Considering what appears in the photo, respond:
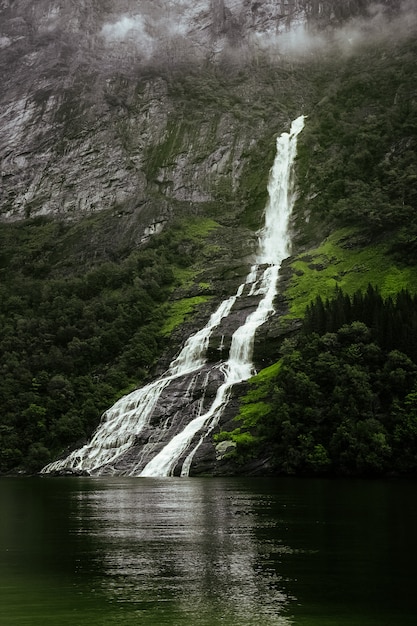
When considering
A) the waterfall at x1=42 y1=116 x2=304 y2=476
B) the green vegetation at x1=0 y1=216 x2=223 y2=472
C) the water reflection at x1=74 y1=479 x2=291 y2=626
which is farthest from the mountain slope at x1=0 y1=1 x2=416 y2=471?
the water reflection at x1=74 y1=479 x2=291 y2=626

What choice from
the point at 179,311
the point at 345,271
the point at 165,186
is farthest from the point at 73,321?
the point at 165,186

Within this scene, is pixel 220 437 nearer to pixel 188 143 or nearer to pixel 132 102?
pixel 188 143

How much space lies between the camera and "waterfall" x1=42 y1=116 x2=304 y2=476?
235 feet

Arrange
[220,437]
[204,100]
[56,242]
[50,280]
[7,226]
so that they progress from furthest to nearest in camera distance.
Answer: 1. [204,100]
2. [7,226]
3. [56,242]
4. [50,280]
5. [220,437]

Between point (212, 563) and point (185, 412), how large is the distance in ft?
189

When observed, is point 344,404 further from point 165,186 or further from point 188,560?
point 165,186

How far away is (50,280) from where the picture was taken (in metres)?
134

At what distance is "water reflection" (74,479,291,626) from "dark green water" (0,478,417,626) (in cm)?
4

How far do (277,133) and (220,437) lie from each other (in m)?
110

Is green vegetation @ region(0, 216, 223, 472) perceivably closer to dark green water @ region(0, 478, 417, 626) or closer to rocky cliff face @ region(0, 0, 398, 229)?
rocky cliff face @ region(0, 0, 398, 229)

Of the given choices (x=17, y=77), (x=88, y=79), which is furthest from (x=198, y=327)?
(x=17, y=77)

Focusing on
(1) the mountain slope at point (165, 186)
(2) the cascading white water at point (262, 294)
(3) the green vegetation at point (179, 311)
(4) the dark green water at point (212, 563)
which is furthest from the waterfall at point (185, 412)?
(4) the dark green water at point (212, 563)

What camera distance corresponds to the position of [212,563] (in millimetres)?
20656

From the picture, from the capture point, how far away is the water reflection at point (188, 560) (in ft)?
50.2
